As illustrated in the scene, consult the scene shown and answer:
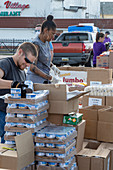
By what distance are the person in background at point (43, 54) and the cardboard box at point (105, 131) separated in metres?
1.13

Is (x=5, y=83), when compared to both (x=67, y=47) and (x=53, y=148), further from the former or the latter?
(x=67, y=47)

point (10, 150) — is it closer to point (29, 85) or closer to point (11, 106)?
point (11, 106)

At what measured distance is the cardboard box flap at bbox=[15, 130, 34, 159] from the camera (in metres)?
3.57

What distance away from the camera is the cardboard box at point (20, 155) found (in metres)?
3.56

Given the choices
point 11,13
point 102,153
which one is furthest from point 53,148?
point 11,13

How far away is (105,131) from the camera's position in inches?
195

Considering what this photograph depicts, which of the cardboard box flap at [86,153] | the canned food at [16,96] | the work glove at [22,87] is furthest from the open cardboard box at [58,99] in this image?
the cardboard box flap at [86,153]

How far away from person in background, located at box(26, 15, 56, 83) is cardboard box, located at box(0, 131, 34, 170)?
73.1 inches

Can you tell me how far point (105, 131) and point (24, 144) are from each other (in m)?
1.65

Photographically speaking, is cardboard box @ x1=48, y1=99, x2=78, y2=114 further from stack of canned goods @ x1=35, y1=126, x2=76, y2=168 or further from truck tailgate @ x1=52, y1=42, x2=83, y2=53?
truck tailgate @ x1=52, y1=42, x2=83, y2=53

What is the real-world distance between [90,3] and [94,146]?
5200 centimetres

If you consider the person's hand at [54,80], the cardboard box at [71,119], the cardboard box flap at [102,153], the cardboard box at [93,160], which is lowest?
the cardboard box at [93,160]

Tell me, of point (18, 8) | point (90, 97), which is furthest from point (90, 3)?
point (90, 97)

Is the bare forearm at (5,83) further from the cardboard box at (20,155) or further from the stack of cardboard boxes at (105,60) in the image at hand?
the stack of cardboard boxes at (105,60)
